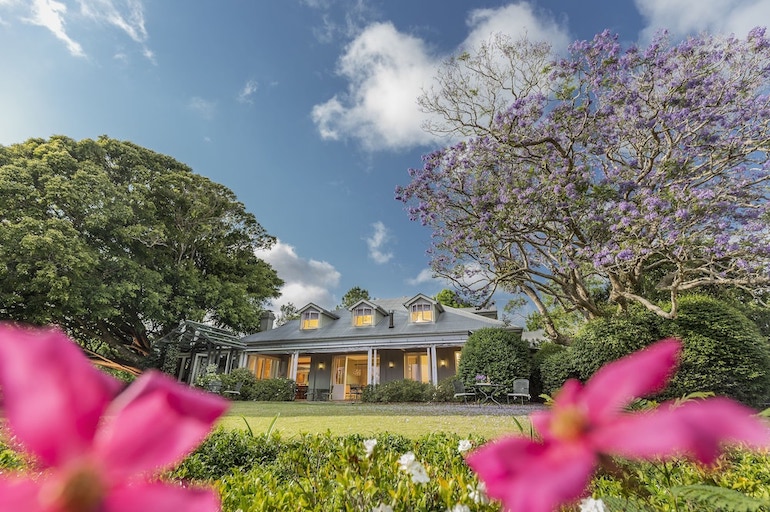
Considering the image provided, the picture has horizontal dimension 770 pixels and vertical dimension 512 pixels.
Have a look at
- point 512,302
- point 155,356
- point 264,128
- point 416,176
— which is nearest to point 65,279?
point 155,356

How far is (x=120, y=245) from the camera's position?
750 inches

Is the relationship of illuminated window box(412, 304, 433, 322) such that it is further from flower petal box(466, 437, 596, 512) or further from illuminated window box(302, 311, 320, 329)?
flower petal box(466, 437, 596, 512)

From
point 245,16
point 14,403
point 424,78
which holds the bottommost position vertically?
point 14,403

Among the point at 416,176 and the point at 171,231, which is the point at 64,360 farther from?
the point at 171,231

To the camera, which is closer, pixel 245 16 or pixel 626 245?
pixel 626 245

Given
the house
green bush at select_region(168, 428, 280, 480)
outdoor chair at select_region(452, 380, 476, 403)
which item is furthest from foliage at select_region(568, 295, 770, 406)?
green bush at select_region(168, 428, 280, 480)

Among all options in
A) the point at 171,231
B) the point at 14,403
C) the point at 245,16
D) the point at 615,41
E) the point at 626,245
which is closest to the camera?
the point at 14,403

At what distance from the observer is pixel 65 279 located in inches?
593

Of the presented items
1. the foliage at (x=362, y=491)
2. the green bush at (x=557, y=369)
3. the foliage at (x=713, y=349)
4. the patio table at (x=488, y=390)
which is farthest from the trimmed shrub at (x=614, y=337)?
the foliage at (x=362, y=491)

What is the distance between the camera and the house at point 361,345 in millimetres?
18516

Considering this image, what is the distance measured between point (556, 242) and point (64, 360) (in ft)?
41.1

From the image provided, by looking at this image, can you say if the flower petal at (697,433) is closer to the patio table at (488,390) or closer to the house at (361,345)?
the patio table at (488,390)

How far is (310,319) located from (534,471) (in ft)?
72.8

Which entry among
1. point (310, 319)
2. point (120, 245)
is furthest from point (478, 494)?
point (120, 245)
